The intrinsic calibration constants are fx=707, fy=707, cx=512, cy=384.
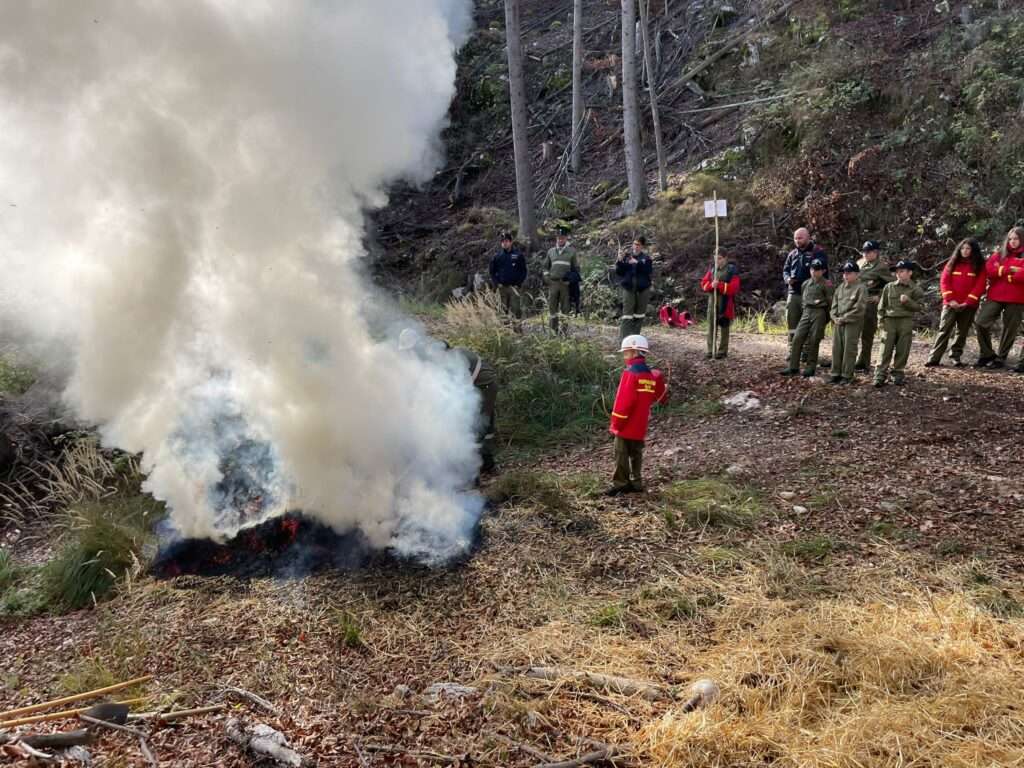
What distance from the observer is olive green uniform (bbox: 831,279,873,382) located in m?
9.04

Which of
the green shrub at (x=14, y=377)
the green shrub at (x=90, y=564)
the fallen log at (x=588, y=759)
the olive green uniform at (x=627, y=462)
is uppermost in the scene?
the green shrub at (x=14, y=377)

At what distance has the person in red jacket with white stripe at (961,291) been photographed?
9539 mm

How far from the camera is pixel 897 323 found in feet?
29.2

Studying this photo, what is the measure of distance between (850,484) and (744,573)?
6.95ft

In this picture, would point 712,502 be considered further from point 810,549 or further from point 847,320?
point 847,320

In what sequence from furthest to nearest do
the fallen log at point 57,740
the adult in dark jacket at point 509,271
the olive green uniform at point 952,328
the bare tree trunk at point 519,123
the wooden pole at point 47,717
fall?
the bare tree trunk at point 519,123
the adult in dark jacket at point 509,271
the olive green uniform at point 952,328
the wooden pole at point 47,717
the fallen log at point 57,740

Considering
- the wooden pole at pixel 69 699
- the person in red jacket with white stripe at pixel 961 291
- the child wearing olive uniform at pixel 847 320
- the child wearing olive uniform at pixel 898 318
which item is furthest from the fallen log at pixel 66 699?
the person in red jacket with white stripe at pixel 961 291

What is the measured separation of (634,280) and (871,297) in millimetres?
3494

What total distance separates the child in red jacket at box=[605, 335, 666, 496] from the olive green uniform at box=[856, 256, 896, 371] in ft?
14.6

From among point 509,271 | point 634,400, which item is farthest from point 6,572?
point 509,271

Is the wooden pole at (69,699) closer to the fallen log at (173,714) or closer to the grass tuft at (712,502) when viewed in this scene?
the fallen log at (173,714)

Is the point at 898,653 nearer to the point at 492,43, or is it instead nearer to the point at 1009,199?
the point at 1009,199

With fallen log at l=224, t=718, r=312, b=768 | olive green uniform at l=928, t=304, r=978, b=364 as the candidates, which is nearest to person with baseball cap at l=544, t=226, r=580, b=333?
olive green uniform at l=928, t=304, r=978, b=364

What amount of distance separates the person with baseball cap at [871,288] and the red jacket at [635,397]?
442 cm
